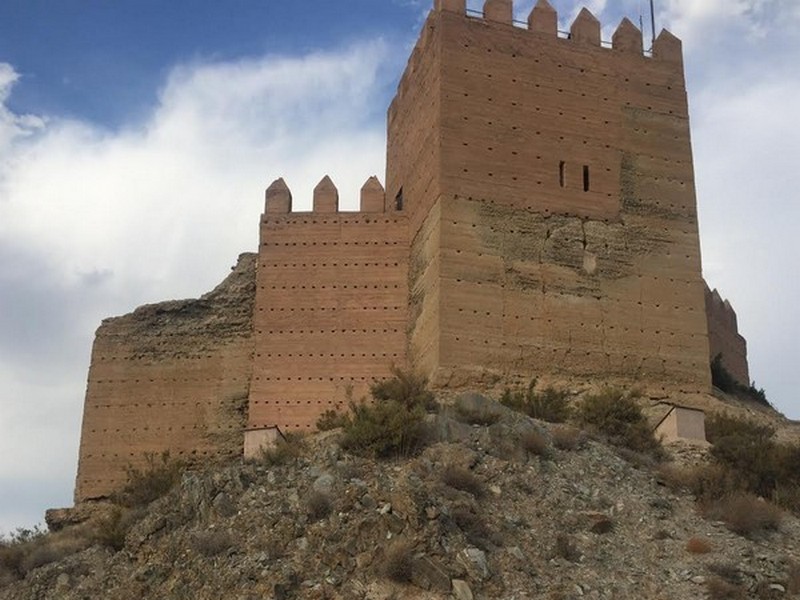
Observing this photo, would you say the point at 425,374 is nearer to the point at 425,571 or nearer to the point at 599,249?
the point at 599,249

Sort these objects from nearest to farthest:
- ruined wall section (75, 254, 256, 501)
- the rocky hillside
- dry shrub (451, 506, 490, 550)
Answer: the rocky hillside → dry shrub (451, 506, 490, 550) → ruined wall section (75, 254, 256, 501)

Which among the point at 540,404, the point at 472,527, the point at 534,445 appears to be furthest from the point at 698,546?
the point at 540,404

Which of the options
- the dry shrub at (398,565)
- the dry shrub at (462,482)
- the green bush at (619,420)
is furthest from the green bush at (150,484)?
the green bush at (619,420)

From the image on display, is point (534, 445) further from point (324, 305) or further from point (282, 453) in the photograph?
point (324, 305)

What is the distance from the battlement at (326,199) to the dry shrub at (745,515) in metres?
8.61

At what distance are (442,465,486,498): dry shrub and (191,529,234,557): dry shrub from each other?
256 cm

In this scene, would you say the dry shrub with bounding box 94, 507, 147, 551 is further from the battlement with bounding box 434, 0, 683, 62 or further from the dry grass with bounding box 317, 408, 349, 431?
the battlement with bounding box 434, 0, 683, 62

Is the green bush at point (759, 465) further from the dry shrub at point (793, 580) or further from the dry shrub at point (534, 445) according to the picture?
the dry shrub at point (793, 580)

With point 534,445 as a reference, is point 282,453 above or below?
below

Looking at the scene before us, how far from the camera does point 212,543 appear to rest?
13484mm

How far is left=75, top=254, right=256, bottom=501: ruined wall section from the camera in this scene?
67.4 ft

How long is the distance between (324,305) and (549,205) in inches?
155

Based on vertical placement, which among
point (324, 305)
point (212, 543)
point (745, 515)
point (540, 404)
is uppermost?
point (324, 305)

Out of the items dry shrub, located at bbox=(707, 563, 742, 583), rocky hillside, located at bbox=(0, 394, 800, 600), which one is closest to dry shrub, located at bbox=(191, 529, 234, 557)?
rocky hillside, located at bbox=(0, 394, 800, 600)
